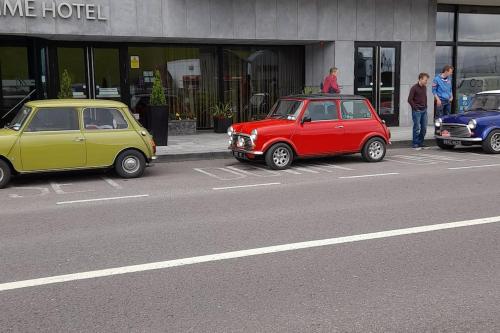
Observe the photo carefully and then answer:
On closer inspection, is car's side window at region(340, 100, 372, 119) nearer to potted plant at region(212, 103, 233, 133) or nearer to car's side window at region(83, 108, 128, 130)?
car's side window at region(83, 108, 128, 130)

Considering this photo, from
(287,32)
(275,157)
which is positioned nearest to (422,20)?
(287,32)

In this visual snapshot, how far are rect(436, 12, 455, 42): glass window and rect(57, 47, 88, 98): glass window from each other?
12309mm

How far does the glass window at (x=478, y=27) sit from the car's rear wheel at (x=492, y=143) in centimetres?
834

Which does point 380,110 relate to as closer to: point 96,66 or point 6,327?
point 96,66

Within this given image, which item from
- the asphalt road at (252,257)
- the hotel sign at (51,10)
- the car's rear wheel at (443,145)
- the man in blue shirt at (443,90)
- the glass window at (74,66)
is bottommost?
the asphalt road at (252,257)

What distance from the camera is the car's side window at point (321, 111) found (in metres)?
11.4

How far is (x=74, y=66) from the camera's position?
52.4 ft

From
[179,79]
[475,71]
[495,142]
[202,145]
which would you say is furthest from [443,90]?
[179,79]

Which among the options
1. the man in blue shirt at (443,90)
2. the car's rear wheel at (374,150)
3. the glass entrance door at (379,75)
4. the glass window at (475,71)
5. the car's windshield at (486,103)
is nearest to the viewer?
the car's rear wheel at (374,150)

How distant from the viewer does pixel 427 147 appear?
15016 millimetres

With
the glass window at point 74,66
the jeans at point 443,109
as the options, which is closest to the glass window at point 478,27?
the jeans at point 443,109

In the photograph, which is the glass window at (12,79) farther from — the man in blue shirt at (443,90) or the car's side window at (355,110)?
the man in blue shirt at (443,90)

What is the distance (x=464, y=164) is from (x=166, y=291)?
877cm

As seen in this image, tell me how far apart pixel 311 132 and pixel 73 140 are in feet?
15.2
